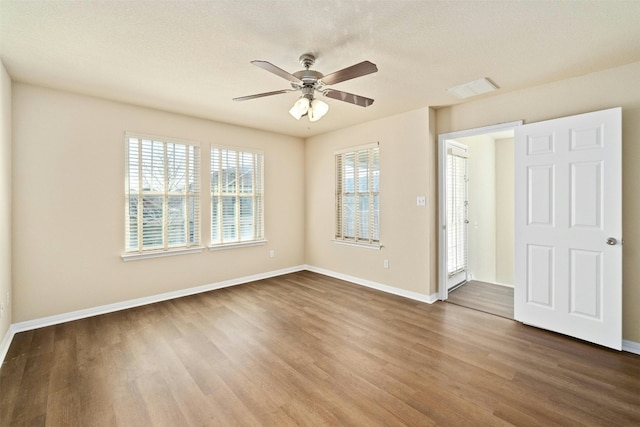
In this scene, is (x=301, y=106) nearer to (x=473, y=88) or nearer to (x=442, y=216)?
(x=473, y=88)

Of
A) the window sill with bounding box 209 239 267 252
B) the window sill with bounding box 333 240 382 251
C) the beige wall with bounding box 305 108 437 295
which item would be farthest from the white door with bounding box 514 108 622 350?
the window sill with bounding box 209 239 267 252

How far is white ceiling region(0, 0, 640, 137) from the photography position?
192cm

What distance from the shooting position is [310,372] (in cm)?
234

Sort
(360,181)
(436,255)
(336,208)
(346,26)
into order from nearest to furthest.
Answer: (346,26), (436,255), (360,181), (336,208)

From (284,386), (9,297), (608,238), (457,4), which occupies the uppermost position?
(457,4)

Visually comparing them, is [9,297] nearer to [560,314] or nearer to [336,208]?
[336,208]

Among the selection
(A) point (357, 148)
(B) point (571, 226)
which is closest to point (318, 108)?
(A) point (357, 148)

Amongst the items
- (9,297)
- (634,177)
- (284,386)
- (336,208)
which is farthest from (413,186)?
(9,297)

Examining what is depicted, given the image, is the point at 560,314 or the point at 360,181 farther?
the point at 360,181

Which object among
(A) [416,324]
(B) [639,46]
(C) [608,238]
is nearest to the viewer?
(B) [639,46]

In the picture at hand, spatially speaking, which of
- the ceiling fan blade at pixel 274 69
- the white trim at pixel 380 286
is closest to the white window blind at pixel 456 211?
the white trim at pixel 380 286

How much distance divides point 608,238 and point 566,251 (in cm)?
35

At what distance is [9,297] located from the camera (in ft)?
9.75

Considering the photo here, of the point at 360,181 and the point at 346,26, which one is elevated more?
the point at 346,26
